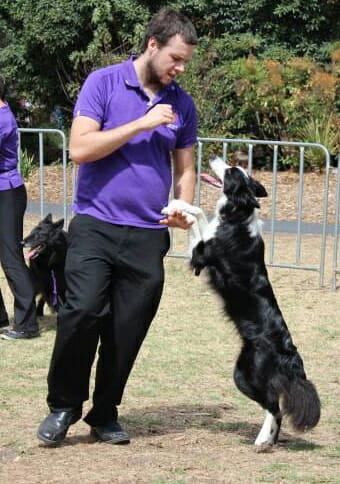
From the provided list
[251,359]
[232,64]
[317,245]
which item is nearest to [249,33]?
[232,64]

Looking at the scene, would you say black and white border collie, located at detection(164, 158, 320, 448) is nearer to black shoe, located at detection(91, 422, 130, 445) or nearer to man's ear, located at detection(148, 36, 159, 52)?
black shoe, located at detection(91, 422, 130, 445)

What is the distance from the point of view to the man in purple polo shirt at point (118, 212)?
4750 millimetres

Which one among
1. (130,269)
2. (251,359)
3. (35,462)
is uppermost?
(130,269)

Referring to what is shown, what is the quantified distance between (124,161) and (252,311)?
3.79 feet

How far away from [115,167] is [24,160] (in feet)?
36.8

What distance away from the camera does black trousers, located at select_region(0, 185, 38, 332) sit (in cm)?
779

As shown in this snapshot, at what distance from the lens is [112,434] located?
5.23 meters

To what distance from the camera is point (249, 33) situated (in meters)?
17.8

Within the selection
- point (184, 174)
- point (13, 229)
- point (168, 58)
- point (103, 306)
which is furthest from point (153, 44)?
point (13, 229)

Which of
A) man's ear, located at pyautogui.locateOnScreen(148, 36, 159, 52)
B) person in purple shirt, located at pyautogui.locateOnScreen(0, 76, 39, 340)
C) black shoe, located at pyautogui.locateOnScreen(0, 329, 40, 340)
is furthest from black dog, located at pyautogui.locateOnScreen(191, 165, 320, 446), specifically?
black shoe, located at pyautogui.locateOnScreen(0, 329, 40, 340)

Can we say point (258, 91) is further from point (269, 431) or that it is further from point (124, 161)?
point (124, 161)

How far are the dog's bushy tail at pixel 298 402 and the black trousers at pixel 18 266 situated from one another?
3154 mm

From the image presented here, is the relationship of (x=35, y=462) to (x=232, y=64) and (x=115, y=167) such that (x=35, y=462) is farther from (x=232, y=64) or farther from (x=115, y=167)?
(x=232, y=64)

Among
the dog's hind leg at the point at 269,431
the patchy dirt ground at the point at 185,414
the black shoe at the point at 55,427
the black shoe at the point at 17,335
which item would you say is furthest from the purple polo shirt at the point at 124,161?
A: the black shoe at the point at 17,335
